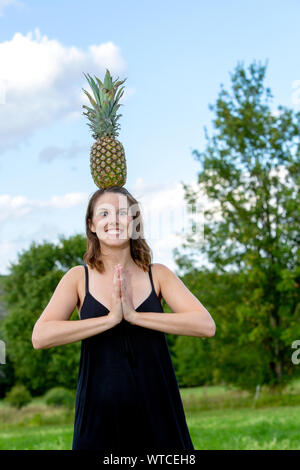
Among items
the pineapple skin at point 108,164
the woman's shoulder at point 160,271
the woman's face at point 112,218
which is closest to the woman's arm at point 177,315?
the woman's shoulder at point 160,271

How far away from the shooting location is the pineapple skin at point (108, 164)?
11.9ft

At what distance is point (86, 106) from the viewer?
3.99m

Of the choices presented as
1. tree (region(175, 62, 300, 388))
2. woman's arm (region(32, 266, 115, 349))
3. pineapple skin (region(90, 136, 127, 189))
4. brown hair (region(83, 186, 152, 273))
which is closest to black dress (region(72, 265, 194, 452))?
woman's arm (region(32, 266, 115, 349))

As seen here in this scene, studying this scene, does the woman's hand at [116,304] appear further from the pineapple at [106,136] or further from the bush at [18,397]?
the bush at [18,397]

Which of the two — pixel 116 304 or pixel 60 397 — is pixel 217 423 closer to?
pixel 60 397

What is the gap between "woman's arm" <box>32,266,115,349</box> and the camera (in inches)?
122

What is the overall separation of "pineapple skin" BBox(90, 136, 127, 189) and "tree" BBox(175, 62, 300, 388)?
24.2 metres

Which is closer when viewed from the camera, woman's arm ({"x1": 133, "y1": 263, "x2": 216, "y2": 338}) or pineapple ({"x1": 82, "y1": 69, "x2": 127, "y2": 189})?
woman's arm ({"x1": 133, "y1": 263, "x2": 216, "y2": 338})

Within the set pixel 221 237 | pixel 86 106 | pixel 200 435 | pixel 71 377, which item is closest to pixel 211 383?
pixel 71 377

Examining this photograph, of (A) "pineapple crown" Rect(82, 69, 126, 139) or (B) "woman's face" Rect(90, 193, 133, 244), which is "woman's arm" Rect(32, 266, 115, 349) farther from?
(A) "pineapple crown" Rect(82, 69, 126, 139)

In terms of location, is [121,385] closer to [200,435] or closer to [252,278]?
[200,435]

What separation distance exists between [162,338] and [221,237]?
82.0 feet

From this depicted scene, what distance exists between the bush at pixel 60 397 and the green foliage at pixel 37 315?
0.59 meters

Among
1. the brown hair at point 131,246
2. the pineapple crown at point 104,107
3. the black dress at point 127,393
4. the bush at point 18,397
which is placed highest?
the pineapple crown at point 104,107
